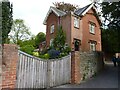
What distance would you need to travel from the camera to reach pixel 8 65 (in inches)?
229

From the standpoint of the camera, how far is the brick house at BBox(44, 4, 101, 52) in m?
24.5

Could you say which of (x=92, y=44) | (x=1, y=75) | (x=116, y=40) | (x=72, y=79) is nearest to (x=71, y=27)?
(x=92, y=44)

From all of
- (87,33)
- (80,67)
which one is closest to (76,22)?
(87,33)

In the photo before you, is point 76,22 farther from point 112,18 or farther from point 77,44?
point 112,18

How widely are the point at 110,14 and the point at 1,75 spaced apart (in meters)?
10.9

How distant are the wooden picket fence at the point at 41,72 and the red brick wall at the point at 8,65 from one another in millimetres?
940

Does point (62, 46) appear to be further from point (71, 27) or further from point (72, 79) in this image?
point (72, 79)

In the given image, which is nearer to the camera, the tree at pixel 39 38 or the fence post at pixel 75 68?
the fence post at pixel 75 68

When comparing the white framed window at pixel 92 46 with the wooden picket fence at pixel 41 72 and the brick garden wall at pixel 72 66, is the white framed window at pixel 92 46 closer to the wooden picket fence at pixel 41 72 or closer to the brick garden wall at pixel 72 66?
the brick garden wall at pixel 72 66

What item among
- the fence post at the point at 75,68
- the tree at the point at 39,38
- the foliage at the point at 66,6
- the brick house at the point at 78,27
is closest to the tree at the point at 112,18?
the fence post at the point at 75,68

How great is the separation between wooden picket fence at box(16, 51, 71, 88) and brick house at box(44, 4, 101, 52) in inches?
533

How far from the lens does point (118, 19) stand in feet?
46.1

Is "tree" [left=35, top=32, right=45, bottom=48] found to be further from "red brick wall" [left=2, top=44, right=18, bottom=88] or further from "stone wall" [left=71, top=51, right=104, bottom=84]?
"red brick wall" [left=2, top=44, right=18, bottom=88]

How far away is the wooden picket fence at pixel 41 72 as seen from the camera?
7215mm
